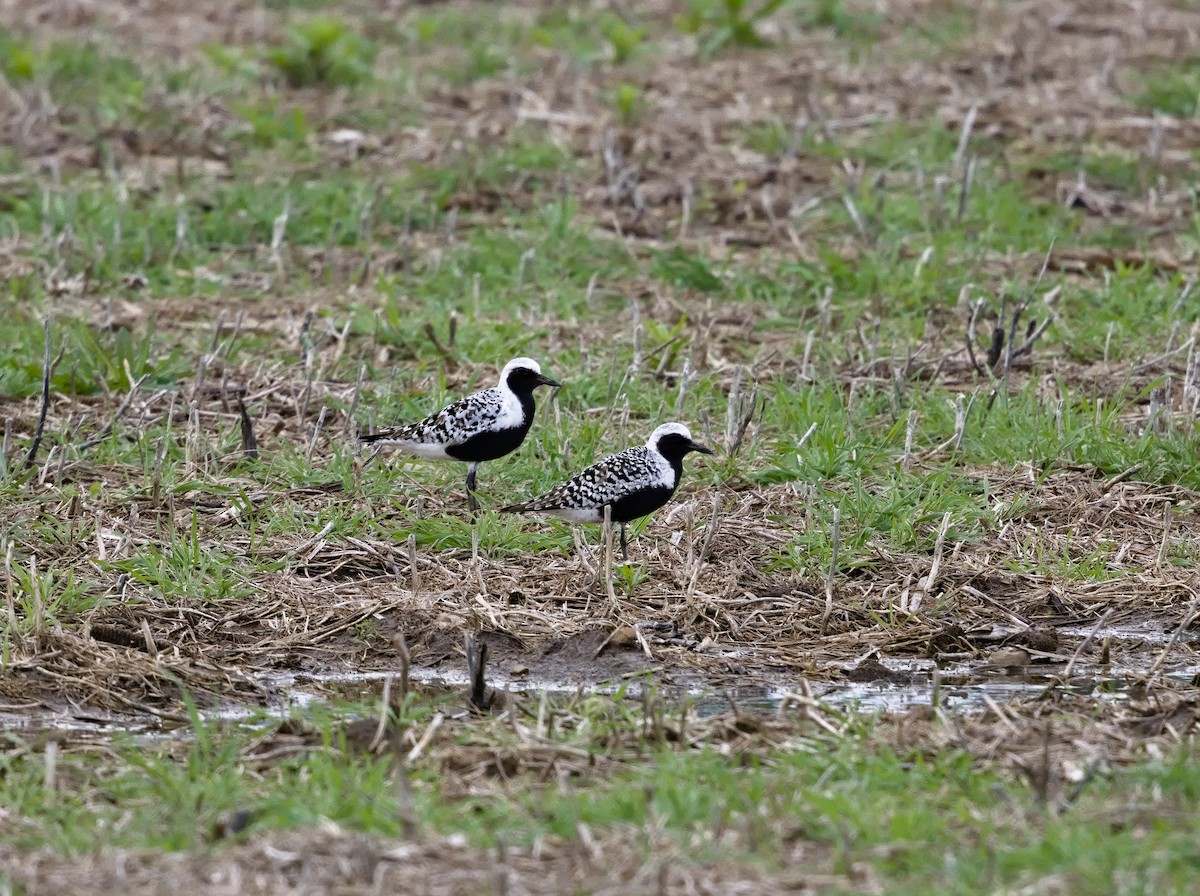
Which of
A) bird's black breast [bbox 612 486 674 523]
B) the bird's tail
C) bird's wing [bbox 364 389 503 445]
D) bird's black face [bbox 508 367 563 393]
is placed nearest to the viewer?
bird's black breast [bbox 612 486 674 523]

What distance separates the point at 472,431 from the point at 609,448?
3.22 ft

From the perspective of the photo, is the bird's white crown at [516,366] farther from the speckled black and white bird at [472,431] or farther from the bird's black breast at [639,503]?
the bird's black breast at [639,503]

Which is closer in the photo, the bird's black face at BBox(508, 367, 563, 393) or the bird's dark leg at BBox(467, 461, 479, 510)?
the bird's dark leg at BBox(467, 461, 479, 510)

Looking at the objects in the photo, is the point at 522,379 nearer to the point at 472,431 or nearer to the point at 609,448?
the point at 472,431

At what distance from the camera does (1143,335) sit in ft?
35.1

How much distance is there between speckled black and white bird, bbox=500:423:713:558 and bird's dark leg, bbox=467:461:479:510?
23 cm

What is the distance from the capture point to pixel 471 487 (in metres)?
8.75

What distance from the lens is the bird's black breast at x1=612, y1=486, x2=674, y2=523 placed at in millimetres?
7992

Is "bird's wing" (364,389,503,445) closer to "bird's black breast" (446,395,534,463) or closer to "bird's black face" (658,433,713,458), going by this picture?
"bird's black breast" (446,395,534,463)

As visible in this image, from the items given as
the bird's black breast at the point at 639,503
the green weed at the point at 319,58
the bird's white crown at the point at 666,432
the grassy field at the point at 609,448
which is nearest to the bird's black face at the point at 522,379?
the grassy field at the point at 609,448

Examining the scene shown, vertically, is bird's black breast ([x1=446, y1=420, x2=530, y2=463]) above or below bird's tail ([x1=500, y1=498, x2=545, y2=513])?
above

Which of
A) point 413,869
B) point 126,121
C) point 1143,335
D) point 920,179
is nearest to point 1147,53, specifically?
point 920,179

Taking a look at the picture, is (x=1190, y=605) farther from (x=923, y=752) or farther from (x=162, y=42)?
(x=162, y=42)

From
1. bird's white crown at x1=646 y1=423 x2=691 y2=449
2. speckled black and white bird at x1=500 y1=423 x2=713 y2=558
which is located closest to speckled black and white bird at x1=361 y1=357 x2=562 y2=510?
speckled black and white bird at x1=500 y1=423 x2=713 y2=558
